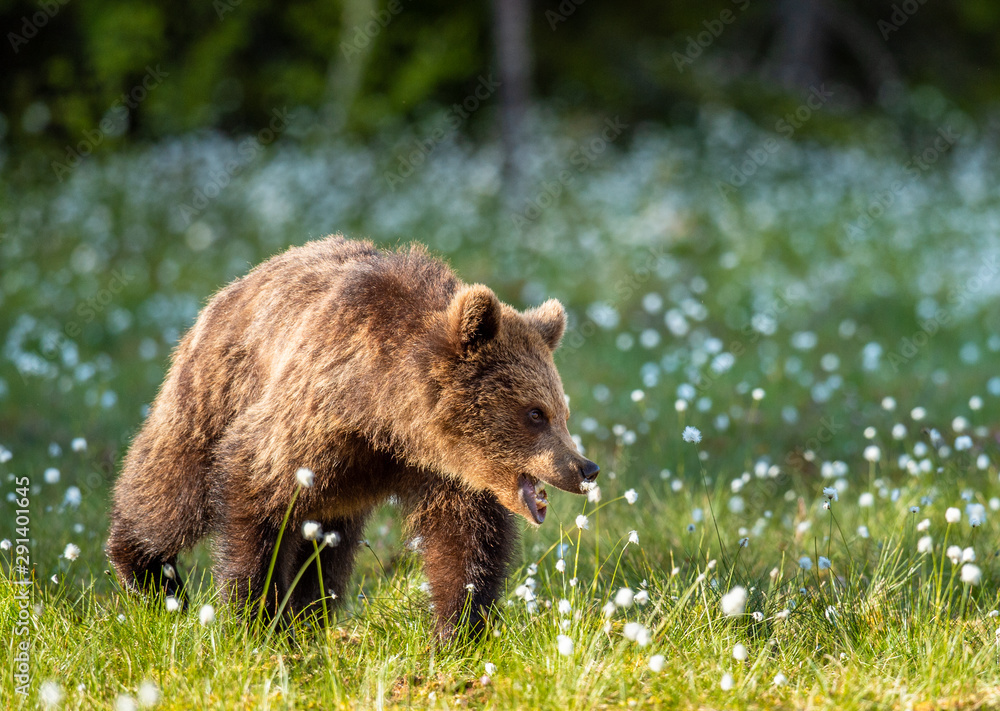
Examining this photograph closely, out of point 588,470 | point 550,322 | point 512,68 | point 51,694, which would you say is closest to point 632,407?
point 550,322

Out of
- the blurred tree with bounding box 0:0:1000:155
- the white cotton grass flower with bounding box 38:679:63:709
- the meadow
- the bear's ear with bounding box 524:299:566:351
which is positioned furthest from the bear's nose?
the blurred tree with bounding box 0:0:1000:155

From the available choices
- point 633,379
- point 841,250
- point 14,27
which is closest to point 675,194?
point 841,250

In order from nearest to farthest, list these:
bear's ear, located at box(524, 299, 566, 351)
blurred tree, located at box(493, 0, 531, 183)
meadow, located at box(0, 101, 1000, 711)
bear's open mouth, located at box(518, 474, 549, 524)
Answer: meadow, located at box(0, 101, 1000, 711) → bear's open mouth, located at box(518, 474, 549, 524) → bear's ear, located at box(524, 299, 566, 351) → blurred tree, located at box(493, 0, 531, 183)

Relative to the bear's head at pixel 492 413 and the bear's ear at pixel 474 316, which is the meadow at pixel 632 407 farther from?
the bear's ear at pixel 474 316

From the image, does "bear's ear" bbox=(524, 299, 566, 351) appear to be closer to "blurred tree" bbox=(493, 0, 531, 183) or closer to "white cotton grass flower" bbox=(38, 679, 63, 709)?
"white cotton grass flower" bbox=(38, 679, 63, 709)

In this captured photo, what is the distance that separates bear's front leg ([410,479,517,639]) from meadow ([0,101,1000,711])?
4.4 inches

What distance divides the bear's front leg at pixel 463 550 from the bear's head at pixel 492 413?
139 millimetres

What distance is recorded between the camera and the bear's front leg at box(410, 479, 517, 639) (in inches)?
142

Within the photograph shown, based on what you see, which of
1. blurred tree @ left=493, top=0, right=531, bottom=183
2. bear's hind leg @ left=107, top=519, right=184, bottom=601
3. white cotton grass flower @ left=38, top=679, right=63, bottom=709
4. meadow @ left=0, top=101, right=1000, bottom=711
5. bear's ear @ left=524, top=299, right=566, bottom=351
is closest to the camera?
white cotton grass flower @ left=38, top=679, right=63, bottom=709

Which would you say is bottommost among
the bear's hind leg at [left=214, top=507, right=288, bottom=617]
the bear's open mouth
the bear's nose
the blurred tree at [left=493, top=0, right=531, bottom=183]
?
the bear's hind leg at [left=214, top=507, right=288, bottom=617]

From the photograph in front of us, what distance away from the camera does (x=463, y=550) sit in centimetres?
361

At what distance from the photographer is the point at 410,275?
12.2 feet

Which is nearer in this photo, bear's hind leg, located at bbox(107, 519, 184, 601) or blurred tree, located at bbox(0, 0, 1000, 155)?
bear's hind leg, located at bbox(107, 519, 184, 601)

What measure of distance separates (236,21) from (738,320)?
780cm
